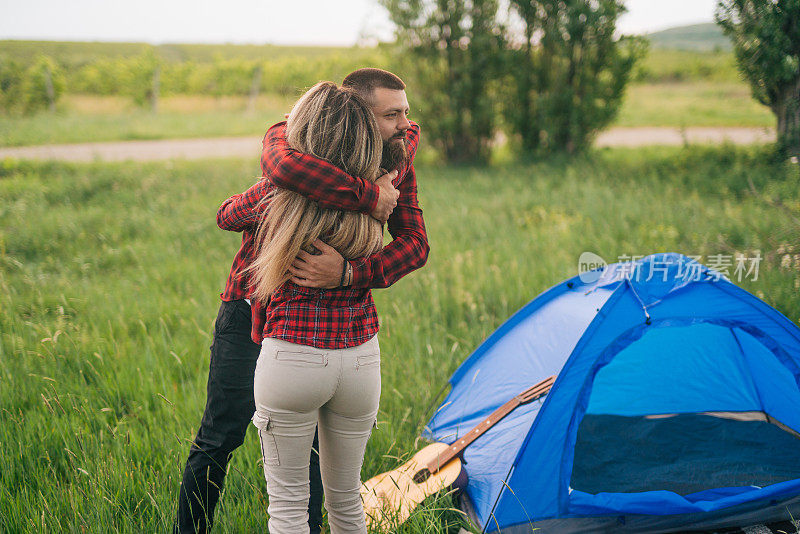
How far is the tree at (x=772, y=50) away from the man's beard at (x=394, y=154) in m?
5.15

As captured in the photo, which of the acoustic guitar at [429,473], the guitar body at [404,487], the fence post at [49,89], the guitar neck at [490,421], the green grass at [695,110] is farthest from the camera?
the fence post at [49,89]

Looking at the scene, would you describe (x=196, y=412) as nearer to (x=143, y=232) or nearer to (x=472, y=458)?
(x=472, y=458)

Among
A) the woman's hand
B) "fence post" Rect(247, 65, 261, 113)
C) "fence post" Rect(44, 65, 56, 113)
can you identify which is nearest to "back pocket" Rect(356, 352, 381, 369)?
the woman's hand

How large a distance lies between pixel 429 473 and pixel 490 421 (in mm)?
341

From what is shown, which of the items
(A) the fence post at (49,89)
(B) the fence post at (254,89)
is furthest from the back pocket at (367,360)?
(B) the fence post at (254,89)

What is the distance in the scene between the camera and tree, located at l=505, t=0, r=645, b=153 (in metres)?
9.02

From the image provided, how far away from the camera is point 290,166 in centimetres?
147

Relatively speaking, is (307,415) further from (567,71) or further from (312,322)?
(567,71)

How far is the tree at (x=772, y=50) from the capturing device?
18.4ft

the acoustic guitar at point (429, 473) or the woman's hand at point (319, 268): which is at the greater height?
the woman's hand at point (319, 268)

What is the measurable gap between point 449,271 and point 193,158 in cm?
780

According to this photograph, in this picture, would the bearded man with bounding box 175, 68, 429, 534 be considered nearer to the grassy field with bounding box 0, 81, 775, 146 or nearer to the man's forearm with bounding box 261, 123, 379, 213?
the man's forearm with bounding box 261, 123, 379, 213

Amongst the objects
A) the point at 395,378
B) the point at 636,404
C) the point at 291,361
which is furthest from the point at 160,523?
the point at 636,404

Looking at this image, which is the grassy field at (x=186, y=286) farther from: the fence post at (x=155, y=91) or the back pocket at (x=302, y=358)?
the fence post at (x=155, y=91)
